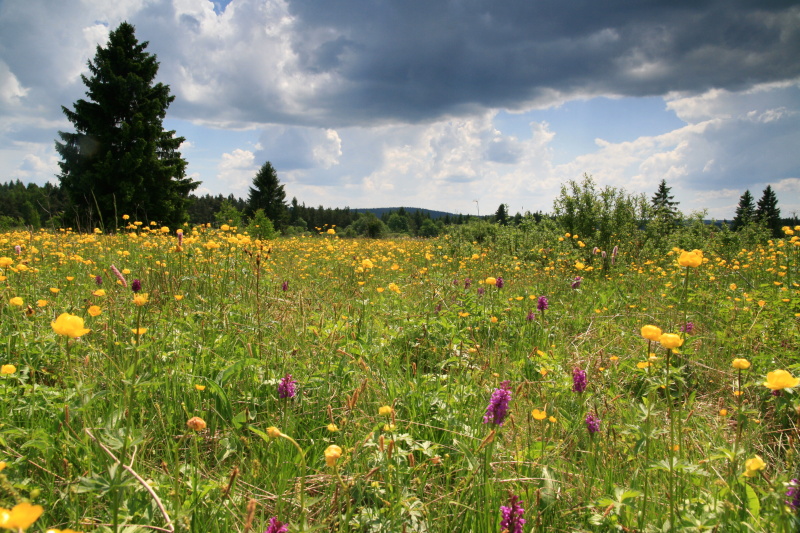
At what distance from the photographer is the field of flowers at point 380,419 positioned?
4.28 ft

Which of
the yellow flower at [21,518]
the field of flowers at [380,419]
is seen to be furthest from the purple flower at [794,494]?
the yellow flower at [21,518]

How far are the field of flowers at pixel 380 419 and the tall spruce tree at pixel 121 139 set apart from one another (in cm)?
2027

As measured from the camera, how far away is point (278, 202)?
44.6 m

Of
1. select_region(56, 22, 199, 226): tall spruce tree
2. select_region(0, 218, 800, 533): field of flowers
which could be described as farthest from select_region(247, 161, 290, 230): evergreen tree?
select_region(0, 218, 800, 533): field of flowers

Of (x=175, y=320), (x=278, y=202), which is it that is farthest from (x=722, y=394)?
(x=278, y=202)

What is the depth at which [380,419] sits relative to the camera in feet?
6.51

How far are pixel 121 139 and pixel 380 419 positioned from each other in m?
24.8

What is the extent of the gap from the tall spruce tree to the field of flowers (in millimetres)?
20267

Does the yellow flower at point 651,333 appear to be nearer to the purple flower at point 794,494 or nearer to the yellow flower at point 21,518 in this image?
the purple flower at point 794,494

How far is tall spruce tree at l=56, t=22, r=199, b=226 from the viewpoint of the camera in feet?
68.1

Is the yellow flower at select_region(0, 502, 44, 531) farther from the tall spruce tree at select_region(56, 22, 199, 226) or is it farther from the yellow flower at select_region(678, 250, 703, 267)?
the tall spruce tree at select_region(56, 22, 199, 226)

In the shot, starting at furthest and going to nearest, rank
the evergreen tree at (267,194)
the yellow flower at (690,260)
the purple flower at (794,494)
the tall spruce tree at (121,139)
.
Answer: the evergreen tree at (267,194), the tall spruce tree at (121,139), the yellow flower at (690,260), the purple flower at (794,494)

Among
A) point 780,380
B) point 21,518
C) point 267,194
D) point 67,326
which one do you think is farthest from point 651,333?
point 267,194

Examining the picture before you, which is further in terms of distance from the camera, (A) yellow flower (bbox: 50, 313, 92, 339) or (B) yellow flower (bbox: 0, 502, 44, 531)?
(A) yellow flower (bbox: 50, 313, 92, 339)
